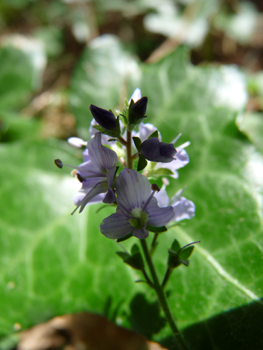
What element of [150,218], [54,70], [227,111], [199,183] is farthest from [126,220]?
[54,70]

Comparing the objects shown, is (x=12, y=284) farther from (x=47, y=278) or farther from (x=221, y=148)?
(x=221, y=148)

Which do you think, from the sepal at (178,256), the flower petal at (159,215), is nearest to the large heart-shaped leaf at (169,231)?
the sepal at (178,256)

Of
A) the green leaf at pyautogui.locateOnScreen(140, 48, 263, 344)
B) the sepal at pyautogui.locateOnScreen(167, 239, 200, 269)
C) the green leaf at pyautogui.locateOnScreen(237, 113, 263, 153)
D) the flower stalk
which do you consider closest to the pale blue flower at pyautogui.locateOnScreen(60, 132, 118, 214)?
the flower stalk

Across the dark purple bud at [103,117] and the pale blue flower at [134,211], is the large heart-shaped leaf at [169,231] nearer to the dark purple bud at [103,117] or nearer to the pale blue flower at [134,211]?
the pale blue flower at [134,211]

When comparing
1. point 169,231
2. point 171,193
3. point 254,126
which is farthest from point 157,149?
point 254,126

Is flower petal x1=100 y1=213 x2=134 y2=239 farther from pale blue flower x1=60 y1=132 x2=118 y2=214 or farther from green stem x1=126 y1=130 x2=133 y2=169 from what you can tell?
green stem x1=126 y1=130 x2=133 y2=169

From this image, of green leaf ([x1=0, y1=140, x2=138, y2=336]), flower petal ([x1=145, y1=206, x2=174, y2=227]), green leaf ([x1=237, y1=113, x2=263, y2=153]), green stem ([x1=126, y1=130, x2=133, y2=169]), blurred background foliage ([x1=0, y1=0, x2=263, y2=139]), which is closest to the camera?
flower petal ([x1=145, y1=206, x2=174, y2=227])

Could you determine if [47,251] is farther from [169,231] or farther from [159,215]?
[159,215]
